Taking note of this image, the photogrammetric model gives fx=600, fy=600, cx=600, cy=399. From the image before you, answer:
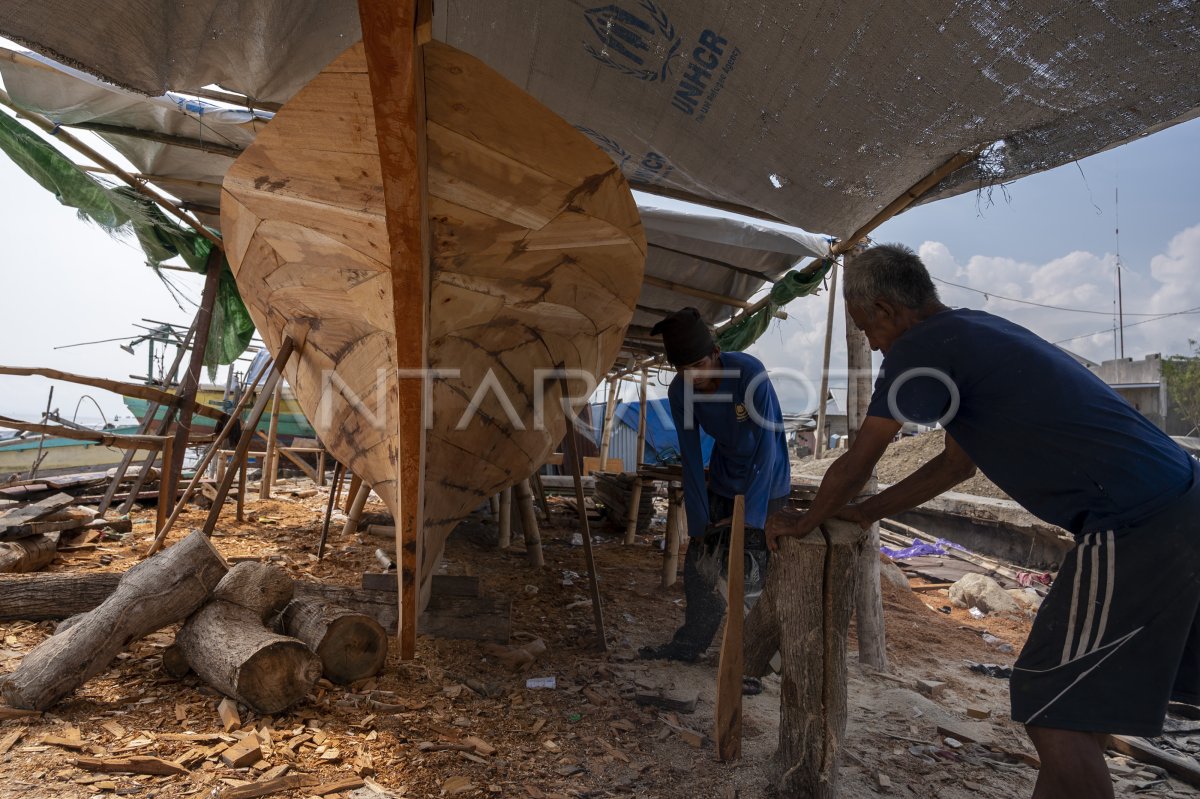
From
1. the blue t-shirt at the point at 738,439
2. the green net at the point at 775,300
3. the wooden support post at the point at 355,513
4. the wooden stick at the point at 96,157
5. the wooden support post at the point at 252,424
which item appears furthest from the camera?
the wooden support post at the point at 355,513

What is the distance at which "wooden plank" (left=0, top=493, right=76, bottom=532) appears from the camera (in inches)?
Answer: 150

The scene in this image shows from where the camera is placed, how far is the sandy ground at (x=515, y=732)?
1855mm

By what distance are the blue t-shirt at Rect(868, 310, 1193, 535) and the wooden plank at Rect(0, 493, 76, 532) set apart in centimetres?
506

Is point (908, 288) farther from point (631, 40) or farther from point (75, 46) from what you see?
point (75, 46)

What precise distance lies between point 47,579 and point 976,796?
407cm

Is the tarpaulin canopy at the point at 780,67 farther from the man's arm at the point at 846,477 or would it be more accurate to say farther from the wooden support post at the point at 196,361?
the wooden support post at the point at 196,361

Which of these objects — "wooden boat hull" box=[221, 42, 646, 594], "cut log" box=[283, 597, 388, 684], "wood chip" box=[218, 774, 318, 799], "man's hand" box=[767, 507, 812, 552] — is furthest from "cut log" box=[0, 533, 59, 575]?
"man's hand" box=[767, 507, 812, 552]

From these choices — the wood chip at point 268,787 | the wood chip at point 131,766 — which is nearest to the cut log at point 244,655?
the wood chip at point 131,766

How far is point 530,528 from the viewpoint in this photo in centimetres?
539

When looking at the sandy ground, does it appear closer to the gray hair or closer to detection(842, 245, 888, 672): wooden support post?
detection(842, 245, 888, 672): wooden support post

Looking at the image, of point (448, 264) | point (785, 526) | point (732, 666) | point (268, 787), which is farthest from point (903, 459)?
point (268, 787)

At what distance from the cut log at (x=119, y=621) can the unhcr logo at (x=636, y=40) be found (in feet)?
9.59

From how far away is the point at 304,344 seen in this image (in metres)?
3.32

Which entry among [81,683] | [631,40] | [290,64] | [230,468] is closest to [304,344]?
[230,468]
